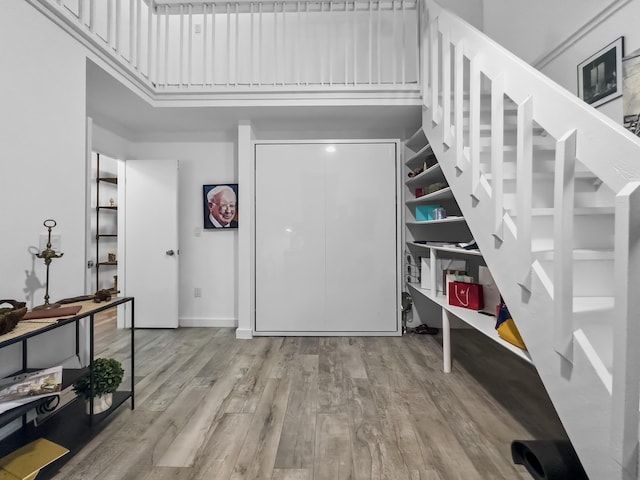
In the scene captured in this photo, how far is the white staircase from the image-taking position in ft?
2.71

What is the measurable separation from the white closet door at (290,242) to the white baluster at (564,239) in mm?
2344

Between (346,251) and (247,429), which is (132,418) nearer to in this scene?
(247,429)

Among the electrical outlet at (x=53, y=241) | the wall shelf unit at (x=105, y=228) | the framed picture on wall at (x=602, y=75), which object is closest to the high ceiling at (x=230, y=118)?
the framed picture on wall at (x=602, y=75)

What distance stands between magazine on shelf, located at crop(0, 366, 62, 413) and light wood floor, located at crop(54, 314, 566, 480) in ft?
1.31

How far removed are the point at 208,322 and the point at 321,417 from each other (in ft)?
7.69

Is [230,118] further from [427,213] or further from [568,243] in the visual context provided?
[568,243]

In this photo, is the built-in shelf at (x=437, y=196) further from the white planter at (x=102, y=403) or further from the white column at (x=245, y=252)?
the white planter at (x=102, y=403)

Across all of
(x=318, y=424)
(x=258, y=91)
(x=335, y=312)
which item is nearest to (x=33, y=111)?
(x=258, y=91)

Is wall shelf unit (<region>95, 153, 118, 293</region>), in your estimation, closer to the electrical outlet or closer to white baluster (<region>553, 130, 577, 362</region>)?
the electrical outlet

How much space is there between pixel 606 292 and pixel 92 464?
2562mm

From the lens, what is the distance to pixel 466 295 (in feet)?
7.74

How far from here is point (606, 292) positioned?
4.96ft

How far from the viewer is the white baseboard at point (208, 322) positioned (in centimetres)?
374

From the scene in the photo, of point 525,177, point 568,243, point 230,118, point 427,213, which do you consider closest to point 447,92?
point 427,213
